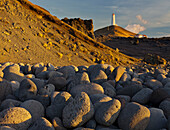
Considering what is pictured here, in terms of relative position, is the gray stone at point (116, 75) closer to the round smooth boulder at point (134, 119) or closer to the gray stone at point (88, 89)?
the gray stone at point (88, 89)

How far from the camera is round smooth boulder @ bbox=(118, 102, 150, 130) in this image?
1.76m

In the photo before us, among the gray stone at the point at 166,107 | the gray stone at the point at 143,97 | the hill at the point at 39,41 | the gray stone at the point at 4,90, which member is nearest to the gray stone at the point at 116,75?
the gray stone at the point at 143,97

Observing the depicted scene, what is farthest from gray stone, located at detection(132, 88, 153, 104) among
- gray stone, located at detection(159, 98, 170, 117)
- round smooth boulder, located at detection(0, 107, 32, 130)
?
round smooth boulder, located at detection(0, 107, 32, 130)

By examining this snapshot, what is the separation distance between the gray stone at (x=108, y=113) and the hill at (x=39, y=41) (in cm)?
642

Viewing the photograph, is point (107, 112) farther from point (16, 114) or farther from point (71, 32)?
point (71, 32)

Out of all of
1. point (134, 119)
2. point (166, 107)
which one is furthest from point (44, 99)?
point (166, 107)

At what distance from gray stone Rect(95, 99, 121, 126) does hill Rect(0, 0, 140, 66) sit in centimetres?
642

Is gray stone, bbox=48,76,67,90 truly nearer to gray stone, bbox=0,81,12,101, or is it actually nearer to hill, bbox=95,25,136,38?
gray stone, bbox=0,81,12,101

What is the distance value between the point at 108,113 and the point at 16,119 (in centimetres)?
105

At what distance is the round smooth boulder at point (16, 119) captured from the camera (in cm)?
168

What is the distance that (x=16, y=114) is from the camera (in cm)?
173

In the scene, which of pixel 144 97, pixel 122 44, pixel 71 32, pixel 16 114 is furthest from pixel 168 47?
pixel 16 114

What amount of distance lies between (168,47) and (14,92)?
83.2 feet

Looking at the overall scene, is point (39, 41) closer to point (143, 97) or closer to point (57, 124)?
Answer: point (143, 97)
